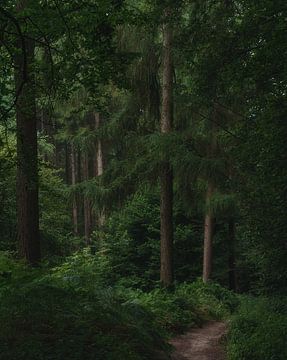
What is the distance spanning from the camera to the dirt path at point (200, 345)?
9.95 metres

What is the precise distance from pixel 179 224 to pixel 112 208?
305 inches

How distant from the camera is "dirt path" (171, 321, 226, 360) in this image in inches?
392

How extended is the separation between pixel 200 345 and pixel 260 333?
1.28 metres

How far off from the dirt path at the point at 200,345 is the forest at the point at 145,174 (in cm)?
7

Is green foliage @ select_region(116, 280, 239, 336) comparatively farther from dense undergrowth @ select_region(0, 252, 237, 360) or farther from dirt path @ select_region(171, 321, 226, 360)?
dense undergrowth @ select_region(0, 252, 237, 360)

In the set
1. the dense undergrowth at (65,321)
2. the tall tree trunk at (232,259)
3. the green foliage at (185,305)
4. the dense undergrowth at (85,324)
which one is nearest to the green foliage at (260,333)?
the dense undergrowth at (85,324)

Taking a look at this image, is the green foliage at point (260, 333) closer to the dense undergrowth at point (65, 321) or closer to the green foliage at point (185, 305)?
the green foliage at point (185, 305)

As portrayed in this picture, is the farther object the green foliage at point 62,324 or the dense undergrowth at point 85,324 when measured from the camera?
the dense undergrowth at point 85,324

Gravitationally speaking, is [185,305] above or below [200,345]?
below

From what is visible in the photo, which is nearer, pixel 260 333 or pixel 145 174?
pixel 260 333

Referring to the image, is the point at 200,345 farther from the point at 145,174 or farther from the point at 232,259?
the point at 232,259

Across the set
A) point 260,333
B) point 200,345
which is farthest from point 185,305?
point 260,333

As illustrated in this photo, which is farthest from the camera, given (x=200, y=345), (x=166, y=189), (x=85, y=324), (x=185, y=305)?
(x=166, y=189)

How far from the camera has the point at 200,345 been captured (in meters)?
11.0
